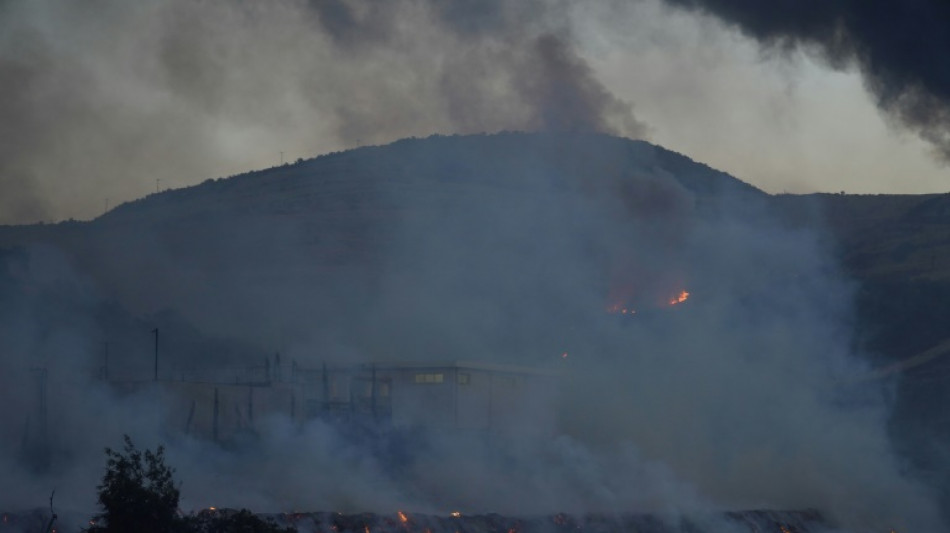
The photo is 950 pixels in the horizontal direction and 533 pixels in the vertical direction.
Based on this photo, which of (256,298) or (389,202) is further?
(389,202)

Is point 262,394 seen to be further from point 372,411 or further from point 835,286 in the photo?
point 835,286

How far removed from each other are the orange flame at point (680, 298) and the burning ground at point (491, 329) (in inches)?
6.7

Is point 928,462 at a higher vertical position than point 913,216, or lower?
lower

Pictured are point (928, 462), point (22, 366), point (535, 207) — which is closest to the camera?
point (22, 366)

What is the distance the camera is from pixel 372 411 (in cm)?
5569

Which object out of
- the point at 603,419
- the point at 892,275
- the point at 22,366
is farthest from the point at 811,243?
the point at 22,366

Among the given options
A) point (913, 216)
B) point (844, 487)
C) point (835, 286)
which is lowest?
point (844, 487)

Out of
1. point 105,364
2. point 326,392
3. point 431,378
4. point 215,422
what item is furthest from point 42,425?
point 431,378

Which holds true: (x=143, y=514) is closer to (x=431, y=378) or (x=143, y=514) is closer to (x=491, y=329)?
(x=431, y=378)

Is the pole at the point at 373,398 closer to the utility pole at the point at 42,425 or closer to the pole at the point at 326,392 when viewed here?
the pole at the point at 326,392

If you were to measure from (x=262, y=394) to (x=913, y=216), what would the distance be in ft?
275

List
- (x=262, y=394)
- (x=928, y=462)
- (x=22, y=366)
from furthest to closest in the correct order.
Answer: (x=928, y=462), (x=262, y=394), (x=22, y=366)

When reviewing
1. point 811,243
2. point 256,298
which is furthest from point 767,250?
point 256,298

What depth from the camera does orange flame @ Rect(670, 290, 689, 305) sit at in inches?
2889
